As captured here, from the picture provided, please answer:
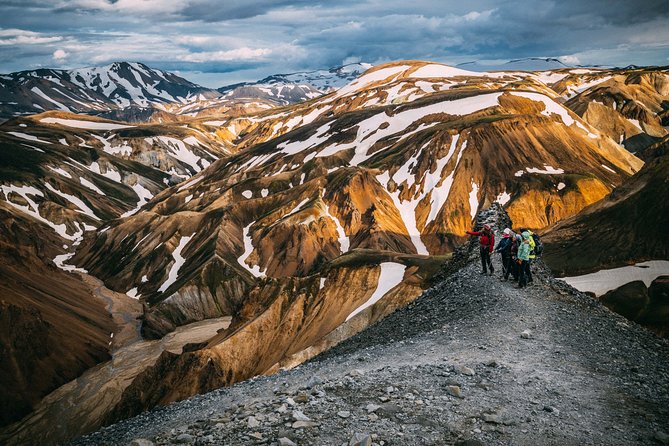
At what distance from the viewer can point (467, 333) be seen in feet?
60.8

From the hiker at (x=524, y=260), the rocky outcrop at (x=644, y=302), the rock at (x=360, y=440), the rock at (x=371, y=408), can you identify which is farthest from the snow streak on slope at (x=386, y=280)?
the rock at (x=360, y=440)

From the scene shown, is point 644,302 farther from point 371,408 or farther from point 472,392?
point 371,408

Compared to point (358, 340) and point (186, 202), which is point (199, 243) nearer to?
point (186, 202)

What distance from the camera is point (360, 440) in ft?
34.1

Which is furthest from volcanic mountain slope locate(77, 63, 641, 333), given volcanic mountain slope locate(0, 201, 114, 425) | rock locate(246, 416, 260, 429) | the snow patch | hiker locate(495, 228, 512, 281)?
rock locate(246, 416, 260, 429)

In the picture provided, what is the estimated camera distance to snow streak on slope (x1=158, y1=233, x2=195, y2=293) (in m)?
128

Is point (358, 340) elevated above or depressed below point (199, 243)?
above

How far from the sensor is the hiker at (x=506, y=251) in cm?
2282

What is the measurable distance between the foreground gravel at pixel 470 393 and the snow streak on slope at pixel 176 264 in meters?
117

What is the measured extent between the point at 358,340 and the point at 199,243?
120 m

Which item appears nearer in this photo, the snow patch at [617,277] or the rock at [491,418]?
the rock at [491,418]

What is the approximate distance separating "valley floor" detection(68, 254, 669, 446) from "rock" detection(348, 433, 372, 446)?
231mm

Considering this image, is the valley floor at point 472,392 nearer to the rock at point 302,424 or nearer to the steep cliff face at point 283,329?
the rock at point 302,424

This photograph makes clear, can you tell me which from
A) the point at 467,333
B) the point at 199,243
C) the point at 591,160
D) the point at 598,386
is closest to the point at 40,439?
the point at 199,243
